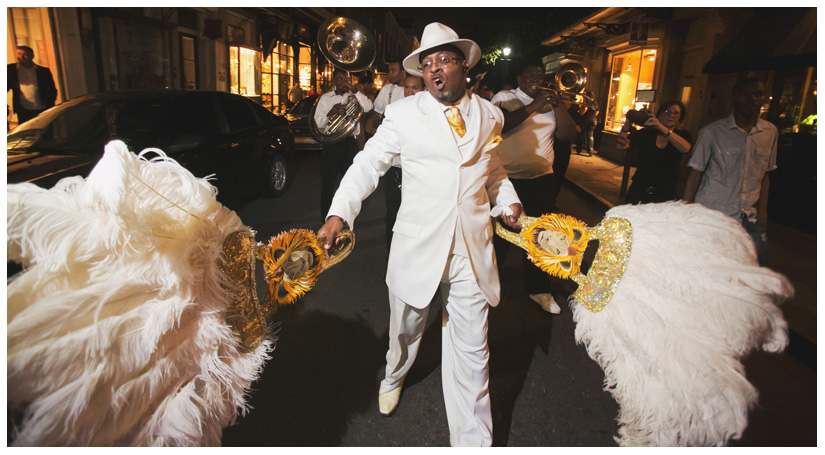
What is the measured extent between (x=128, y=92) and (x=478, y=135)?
5.54 metres

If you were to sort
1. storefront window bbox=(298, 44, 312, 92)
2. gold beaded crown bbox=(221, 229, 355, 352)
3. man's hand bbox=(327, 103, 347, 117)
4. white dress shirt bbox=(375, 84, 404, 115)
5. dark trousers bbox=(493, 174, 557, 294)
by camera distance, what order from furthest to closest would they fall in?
1. storefront window bbox=(298, 44, 312, 92)
2. white dress shirt bbox=(375, 84, 404, 115)
3. man's hand bbox=(327, 103, 347, 117)
4. dark trousers bbox=(493, 174, 557, 294)
5. gold beaded crown bbox=(221, 229, 355, 352)

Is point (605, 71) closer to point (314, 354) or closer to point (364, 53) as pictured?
point (364, 53)

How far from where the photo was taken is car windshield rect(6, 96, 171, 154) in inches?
184

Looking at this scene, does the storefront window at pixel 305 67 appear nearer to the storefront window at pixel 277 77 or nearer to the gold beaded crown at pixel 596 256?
the storefront window at pixel 277 77

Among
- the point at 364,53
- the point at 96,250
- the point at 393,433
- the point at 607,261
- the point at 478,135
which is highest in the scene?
the point at 364,53

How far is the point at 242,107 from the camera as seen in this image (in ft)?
24.4

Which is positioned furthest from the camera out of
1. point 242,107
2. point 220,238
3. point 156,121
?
point 242,107

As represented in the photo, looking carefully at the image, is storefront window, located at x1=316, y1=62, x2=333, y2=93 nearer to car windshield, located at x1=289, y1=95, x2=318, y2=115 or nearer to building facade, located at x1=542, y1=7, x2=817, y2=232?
car windshield, located at x1=289, y1=95, x2=318, y2=115

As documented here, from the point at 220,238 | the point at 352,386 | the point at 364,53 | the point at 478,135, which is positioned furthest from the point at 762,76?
the point at 220,238

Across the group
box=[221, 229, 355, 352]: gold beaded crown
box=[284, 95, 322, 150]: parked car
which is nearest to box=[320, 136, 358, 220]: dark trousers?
box=[221, 229, 355, 352]: gold beaded crown

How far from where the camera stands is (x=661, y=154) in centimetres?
414

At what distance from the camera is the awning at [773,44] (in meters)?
6.87

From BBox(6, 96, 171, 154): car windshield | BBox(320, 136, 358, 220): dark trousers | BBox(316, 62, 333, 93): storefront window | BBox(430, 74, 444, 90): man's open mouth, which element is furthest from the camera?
BBox(316, 62, 333, 93): storefront window

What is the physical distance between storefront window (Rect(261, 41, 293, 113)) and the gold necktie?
17568mm
